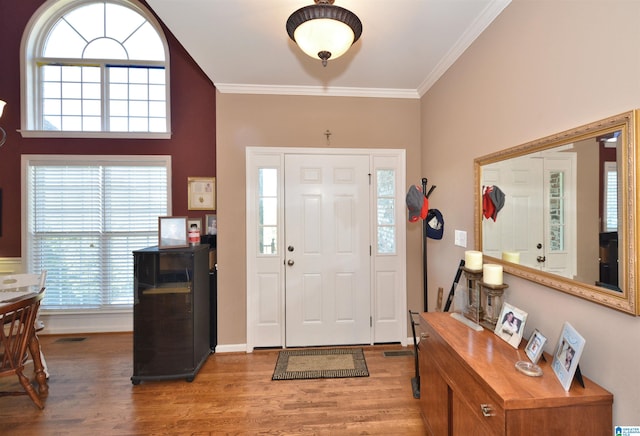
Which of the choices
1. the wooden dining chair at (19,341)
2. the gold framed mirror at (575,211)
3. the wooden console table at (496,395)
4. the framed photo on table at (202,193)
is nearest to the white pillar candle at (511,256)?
the gold framed mirror at (575,211)

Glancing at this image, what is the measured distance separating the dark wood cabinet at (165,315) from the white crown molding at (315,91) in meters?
1.75

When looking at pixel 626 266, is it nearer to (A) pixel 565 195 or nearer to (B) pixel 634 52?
(A) pixel 565 195

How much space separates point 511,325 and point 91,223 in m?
4.43

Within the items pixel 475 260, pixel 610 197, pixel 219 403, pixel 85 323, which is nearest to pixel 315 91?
pixel 475 260

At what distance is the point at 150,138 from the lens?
333 centimetres

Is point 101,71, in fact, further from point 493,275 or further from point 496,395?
point 496,395

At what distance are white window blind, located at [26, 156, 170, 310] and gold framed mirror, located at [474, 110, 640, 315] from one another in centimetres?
359

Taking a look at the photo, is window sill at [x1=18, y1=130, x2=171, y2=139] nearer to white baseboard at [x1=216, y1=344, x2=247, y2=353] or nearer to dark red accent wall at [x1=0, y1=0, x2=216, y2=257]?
dark red accent wall at [x1=0, y1=0, x2=216, y2=257]

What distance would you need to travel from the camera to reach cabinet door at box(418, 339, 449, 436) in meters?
1.44

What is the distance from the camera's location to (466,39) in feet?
6.57

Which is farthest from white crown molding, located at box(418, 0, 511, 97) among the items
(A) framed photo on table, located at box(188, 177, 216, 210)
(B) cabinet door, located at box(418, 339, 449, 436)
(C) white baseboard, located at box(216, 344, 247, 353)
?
(C) white baseboard, located at box(216, 344, 247, 353)

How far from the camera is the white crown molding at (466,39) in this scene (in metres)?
1.68

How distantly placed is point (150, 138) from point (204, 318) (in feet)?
7.72

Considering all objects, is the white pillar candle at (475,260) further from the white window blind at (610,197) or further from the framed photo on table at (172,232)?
the framed photo on table at (172,232)
